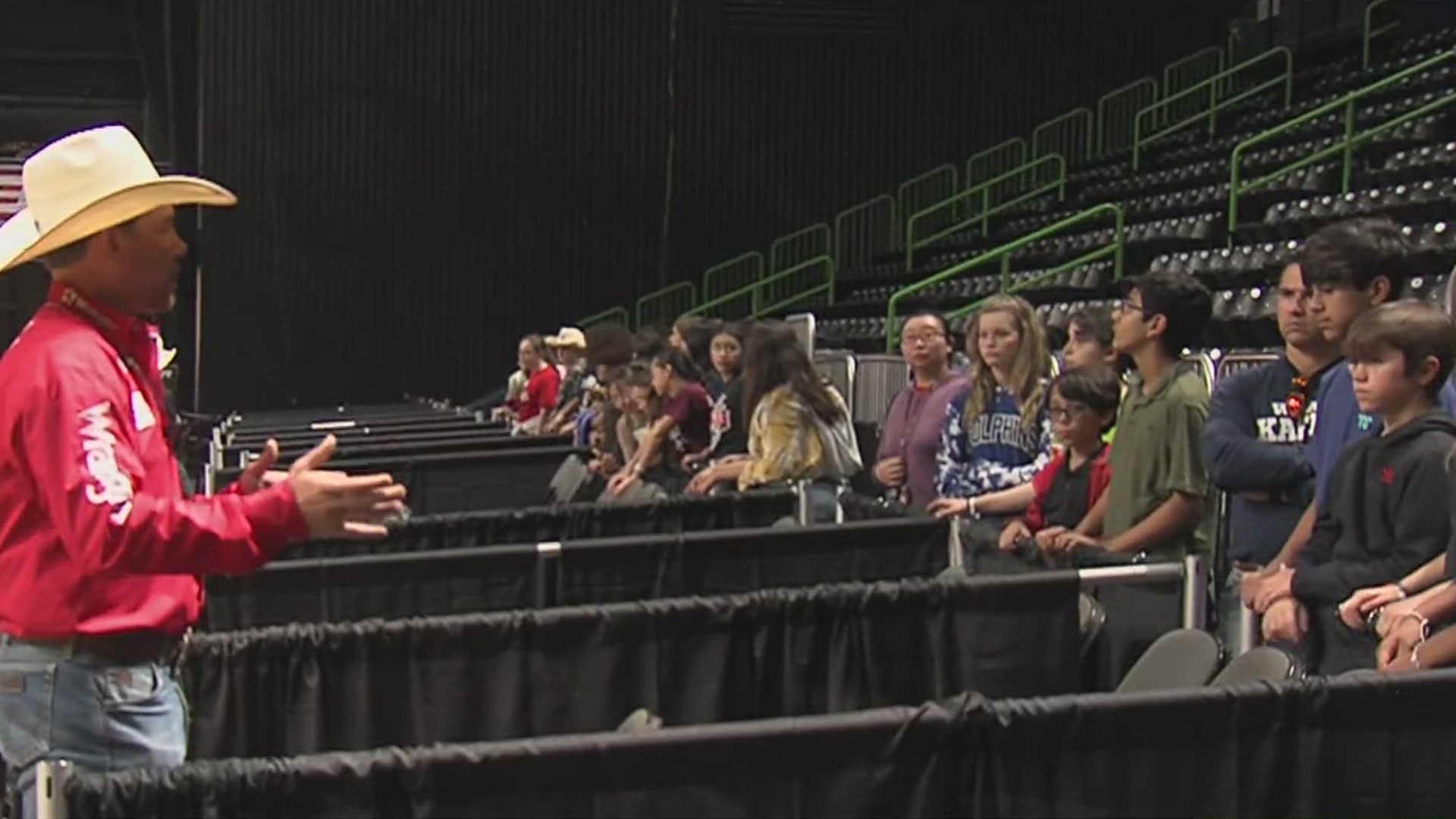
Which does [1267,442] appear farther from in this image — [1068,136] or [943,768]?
[1068,136]

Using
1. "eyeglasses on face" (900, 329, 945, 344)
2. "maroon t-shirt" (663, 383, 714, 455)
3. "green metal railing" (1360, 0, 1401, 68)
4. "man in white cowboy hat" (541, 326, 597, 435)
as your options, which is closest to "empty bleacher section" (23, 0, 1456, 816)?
"eyeglasses on face" (900, 329, 945, 344)

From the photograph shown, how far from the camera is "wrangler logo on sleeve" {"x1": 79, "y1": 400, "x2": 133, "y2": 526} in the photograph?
7.68 ft

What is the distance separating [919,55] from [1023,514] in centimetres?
1504

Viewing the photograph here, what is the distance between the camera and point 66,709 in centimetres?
253

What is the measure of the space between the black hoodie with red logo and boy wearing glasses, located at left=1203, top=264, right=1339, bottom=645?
1.97 ft

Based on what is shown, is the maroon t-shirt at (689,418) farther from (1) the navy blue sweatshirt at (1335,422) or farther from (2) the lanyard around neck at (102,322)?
(2) the lanyard around neck at (102,322)

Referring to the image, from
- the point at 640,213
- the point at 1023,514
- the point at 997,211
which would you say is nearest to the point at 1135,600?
the point at 1023,514

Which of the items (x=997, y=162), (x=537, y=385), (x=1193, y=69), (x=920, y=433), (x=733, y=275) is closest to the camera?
(x=920, y=433)

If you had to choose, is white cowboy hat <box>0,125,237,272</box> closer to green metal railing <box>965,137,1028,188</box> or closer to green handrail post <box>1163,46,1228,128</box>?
green metal railing <box>965,137,1028,188</box>

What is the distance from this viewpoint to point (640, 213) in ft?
62.0

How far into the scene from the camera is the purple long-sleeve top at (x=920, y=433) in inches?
231

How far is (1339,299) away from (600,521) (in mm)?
2678

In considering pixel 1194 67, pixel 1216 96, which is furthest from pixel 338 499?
pixel 1194 67

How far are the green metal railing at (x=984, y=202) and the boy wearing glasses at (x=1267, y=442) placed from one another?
13501mm
